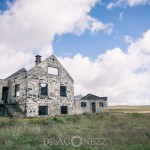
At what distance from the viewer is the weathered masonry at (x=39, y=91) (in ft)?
81.6

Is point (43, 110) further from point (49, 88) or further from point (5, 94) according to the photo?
point (5, 94)

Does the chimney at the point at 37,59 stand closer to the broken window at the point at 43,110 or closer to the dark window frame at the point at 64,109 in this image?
the broken window at the point at 43,110

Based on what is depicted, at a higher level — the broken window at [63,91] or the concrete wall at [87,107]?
the broken window at [63,91]

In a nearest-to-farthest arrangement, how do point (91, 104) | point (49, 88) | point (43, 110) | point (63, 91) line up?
point (43, 110)
point (49, 88)
point (63, 91)
point (91, 104)

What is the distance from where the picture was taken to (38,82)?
84.7 feet

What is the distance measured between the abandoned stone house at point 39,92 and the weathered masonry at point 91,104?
23.3 feet

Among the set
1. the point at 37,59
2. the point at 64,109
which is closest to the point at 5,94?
the point at 37,59

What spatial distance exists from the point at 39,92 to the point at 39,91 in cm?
13

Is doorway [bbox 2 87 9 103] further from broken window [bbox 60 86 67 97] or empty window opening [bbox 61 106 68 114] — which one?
empty window opening [bbox 61 106 68 114]

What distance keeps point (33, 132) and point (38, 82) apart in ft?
49.1

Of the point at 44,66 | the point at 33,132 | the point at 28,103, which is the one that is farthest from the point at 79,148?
the point at 44,66

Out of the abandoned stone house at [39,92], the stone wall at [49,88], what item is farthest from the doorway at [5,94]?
the stone wall at [49,88]

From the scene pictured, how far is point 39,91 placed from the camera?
84.5 ft

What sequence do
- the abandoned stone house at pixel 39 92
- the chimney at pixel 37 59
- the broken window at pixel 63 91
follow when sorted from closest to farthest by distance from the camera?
the abandoned stone house at pixel 39 92 < the chimney at pixel 37 59 < the broken window at pixel 63 91
